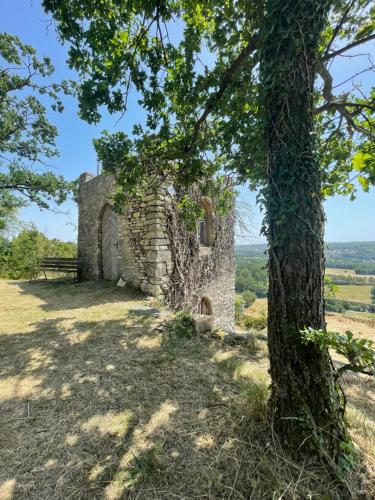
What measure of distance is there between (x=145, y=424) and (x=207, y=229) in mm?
6865

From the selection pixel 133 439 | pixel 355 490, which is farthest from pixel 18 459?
pixel 355 490

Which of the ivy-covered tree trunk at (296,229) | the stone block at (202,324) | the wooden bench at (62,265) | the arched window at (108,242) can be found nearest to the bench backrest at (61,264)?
the wooden bench at (62,265)

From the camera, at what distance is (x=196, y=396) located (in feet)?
6.60

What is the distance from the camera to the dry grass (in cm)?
125

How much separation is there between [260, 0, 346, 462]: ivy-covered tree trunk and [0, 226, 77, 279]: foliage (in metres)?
9.52

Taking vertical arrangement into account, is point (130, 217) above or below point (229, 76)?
below

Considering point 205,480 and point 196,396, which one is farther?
point 196,396

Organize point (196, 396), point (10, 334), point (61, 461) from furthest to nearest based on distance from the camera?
point (10, 334) < point (196, 396) < point (61, 461)

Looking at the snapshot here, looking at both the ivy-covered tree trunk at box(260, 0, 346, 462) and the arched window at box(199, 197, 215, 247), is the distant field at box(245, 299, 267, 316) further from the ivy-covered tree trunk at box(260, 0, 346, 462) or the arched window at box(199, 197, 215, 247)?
the ivy-covered tree trunk at box(260, 0, 346, 462)

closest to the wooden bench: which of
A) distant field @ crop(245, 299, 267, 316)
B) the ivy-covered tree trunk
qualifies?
distant field @ crop(245, 299, 267, 316)

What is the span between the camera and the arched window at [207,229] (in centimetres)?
800

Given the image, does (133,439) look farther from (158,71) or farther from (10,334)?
(158,71)

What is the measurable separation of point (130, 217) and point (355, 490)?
5.97 meters

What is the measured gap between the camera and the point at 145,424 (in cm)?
171
